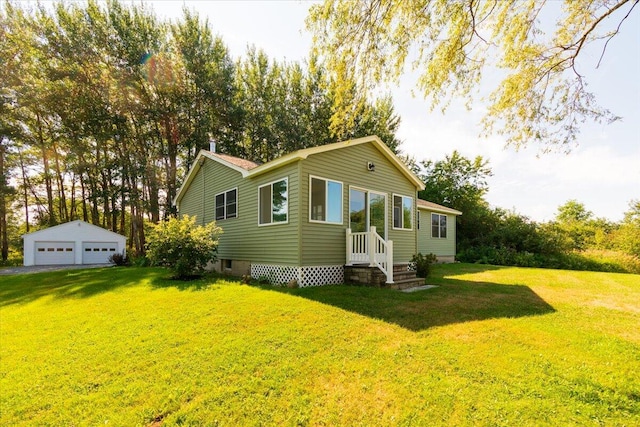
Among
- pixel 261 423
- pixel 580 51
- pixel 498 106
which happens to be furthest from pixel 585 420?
pixel 580 51

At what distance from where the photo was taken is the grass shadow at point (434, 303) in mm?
5289

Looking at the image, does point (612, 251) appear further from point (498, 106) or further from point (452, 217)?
point (498, 106)

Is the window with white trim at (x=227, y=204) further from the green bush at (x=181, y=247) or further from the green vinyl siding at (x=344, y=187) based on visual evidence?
the green vinyl siding at (x=344, y=187)

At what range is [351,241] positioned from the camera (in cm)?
874

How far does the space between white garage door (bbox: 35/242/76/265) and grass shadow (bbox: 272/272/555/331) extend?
58.0 feet

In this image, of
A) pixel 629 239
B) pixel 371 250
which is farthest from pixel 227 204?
pixel 629 239

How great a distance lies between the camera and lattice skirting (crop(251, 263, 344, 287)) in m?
7.95

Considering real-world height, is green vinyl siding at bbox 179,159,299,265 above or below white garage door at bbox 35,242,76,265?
above

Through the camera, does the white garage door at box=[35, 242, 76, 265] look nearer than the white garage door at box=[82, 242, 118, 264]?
Yes

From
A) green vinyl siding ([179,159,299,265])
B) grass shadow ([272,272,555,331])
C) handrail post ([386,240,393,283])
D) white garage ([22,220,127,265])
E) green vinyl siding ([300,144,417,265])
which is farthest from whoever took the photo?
white garage ([22,220,127,265])

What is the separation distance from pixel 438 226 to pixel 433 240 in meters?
0.99

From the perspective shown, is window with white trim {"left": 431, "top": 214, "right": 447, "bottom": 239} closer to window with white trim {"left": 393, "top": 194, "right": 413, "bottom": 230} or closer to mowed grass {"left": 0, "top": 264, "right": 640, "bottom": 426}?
window with white trim {"left": 393, "top": 194, "right": 413, "bottom": 230}

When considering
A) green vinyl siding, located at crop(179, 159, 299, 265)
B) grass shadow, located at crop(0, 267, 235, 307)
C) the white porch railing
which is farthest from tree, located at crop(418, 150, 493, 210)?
grass shadow, located at crop(0, 267, 235, 307)

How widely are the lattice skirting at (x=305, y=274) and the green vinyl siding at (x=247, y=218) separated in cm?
21
